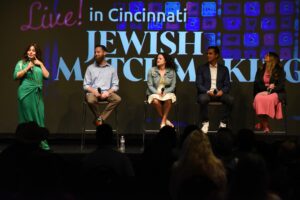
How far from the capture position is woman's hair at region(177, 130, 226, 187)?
10.1ft

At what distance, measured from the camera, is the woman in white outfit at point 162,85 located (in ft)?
22.7

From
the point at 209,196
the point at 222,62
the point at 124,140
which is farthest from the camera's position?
the point at 222,62

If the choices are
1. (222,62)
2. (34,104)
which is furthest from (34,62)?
(222,62)

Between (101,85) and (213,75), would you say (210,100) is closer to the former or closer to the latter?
(213,75)

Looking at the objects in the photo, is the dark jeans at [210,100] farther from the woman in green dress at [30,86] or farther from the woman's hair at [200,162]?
the woman's hair at [200,162]

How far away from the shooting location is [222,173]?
3119 mm

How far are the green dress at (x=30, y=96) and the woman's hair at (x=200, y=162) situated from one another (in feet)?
11.5

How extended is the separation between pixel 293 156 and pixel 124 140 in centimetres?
353

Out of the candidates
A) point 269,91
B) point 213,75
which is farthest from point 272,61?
point 213,75

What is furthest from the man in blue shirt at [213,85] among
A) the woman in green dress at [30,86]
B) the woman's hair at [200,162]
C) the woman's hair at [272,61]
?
the woman's hair at [200,162]

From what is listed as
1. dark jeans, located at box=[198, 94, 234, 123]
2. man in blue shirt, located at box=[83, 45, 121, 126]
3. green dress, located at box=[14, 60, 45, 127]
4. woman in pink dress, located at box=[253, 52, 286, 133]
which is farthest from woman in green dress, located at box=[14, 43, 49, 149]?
woman in pink dress, located at box=[253, 52, 286, 133]

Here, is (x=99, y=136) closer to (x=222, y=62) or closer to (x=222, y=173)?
(x=222, y=173)

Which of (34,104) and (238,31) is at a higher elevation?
(238,31)

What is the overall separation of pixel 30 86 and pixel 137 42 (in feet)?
6.25
